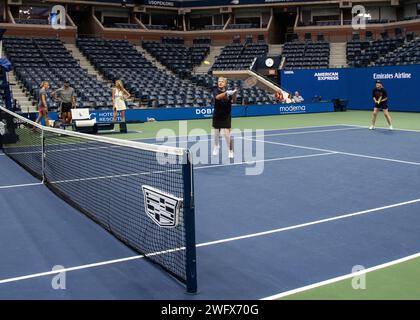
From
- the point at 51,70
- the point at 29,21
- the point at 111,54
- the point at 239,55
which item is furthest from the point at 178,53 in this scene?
the point at 51,70

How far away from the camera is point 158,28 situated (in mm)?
45688

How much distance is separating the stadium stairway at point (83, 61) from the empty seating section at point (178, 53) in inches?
237

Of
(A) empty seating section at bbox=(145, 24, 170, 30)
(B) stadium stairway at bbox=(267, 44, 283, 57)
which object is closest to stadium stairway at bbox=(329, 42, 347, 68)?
(B) stadium stairway at bbox=(267, 44, 283, 57)

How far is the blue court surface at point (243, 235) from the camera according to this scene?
490 cm

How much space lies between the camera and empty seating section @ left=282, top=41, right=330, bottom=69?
38438 mm

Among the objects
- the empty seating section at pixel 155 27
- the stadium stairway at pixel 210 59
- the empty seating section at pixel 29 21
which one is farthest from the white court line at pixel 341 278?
the empty seating section at pixel 155 27

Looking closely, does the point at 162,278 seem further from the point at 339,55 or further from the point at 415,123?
the point at 339,55

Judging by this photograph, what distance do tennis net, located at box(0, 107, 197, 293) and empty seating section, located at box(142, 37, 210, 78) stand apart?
80.6ft

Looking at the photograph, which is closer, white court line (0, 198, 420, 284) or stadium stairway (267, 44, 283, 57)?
white court line (0, 198, 420, 284)

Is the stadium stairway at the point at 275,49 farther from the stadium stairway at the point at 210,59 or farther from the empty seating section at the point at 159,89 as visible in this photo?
the empty seating section at the point at 159,89

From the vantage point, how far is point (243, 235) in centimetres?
641

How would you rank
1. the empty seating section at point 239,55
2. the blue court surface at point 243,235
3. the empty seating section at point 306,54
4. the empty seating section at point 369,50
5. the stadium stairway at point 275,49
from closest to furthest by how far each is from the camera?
the blue court surface at point 243,235 → the empty seating section at point 369,50 → the empty seating section at point 306,54 → the empty seating section at point 239,55 → the stadium stairway at point 275,49

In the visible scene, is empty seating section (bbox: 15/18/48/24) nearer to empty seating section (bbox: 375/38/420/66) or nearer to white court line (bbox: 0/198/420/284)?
empty seating section (bbox: 375/38/420/66)
